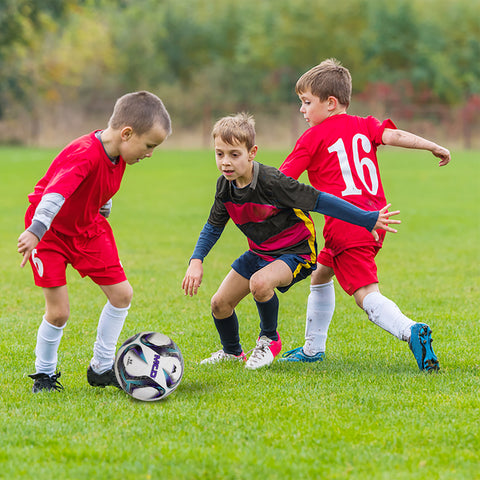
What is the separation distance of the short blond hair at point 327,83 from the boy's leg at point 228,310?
4.09 feet

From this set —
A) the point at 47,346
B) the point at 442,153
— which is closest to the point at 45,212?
the point at 47,346

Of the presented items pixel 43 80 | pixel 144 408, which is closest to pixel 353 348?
pixel 144 408

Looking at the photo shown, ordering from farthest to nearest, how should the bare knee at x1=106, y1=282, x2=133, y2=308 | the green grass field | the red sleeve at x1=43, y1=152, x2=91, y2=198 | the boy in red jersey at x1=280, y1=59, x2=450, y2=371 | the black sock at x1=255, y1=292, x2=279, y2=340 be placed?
the black sock at x1=255, y1=292, x2=279, y2=340
the boy in red jersey at x1=280, y1=59, x2=450, y2=371
the bare knee at x1=106, y1=282, x2=133, y2=308
the red sleeve at x1=43, y1=152, x2=91, y2=198
the green grass field

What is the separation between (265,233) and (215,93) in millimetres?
44905

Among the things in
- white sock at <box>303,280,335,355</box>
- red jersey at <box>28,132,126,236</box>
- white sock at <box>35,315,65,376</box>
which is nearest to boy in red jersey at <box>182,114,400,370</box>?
white sock at <box>303,280,335,355</box>

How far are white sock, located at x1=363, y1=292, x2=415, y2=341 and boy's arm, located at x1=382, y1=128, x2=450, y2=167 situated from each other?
939mm

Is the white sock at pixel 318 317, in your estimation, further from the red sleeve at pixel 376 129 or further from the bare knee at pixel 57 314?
the bare knee at pixel 57 314

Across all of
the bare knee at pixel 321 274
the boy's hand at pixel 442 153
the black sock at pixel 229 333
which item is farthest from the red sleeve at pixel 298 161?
the black sock at pixel 229 333

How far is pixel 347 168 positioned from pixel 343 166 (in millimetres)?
28

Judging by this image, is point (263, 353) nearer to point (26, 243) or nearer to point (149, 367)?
point (149, 367)

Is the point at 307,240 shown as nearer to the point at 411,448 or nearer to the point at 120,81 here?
the point at 411,448

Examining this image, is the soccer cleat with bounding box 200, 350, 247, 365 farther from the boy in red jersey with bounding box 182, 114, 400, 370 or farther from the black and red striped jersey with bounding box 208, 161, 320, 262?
the black and red striped jersey with bounding box 208, 161, 320, 262

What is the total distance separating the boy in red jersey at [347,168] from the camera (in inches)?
179

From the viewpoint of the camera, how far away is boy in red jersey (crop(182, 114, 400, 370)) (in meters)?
4.34
